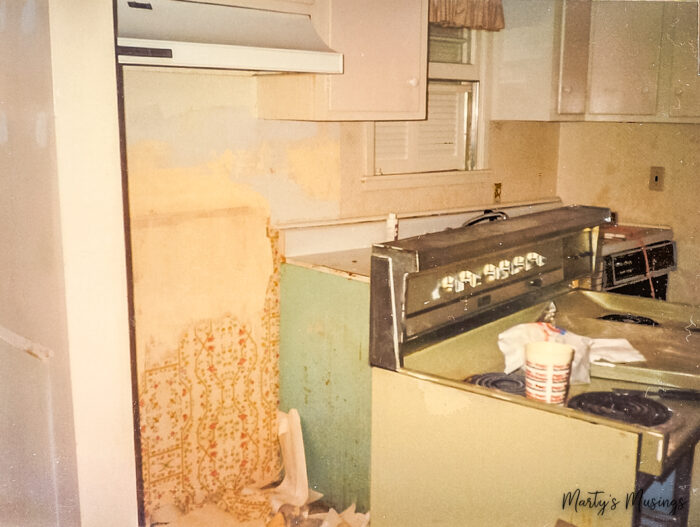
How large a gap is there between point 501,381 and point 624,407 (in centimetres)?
32

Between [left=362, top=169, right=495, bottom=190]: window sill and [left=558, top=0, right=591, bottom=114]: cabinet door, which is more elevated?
[left=558, top=0, right=591, bottom=114]: cabinet door

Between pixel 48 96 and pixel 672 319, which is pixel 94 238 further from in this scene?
pixel 672 319

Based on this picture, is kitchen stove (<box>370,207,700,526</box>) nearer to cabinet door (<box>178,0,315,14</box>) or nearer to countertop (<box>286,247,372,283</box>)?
countertop (<box>286,247,372,283</box>)

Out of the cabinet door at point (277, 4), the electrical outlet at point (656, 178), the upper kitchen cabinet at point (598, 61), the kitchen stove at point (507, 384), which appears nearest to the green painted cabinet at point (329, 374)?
the kitchen stove at point (507, 384)

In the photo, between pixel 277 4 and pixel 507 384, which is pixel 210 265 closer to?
pixel 277 4

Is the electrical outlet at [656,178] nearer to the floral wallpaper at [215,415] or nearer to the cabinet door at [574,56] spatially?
the cabinet door at [574,56]

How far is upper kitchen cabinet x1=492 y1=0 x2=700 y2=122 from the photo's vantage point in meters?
3.11

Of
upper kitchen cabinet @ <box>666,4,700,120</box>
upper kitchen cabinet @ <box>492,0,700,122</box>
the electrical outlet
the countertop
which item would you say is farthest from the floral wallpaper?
the electrical outlet

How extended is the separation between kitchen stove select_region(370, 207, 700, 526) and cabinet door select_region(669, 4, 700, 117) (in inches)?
46.0

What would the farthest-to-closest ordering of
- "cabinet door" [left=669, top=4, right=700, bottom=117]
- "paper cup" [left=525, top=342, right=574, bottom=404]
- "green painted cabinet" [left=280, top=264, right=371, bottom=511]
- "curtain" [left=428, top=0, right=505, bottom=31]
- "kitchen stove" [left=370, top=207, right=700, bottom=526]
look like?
1. "cabinet door" [left=669, top=4, right=700, bottom=117]
2. "curtain" [left=428, top=0, right=505, bottom=31]
3. "green painted cabinet" [left=280, top=264, right=371, bottom=511]
4. "paper cup" [left=525, top=342, right=574, bottom=404]
5. "kitchen stove" [left=370, top=207, right=700, bottom=526]

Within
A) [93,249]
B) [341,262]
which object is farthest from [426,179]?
[93,249]

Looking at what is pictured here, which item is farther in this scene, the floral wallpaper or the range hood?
the floral wallpaper

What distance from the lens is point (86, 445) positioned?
1.13 m

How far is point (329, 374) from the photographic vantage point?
247 cm
